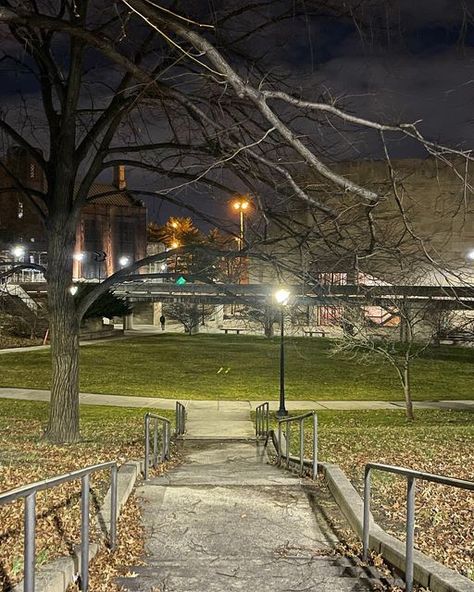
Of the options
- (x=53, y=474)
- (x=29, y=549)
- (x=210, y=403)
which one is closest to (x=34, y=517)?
(x=29, y=549)

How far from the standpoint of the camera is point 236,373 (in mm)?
38000

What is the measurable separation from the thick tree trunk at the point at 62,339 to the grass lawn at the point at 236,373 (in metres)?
13.3

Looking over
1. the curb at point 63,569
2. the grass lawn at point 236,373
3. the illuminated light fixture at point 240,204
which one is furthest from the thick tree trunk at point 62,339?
the grass lawn at point 236,373

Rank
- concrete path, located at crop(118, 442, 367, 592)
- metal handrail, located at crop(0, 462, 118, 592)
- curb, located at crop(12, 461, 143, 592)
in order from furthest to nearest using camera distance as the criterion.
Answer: concrete path, located at crop(118, 442, 367, 592) → curb, located at crop(12, 461, 143, 592) → metal handrail, located at crop(0, 462, 118, 592)

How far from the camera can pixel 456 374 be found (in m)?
39.4

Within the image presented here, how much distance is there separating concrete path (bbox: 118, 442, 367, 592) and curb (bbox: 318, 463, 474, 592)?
0.35 meters

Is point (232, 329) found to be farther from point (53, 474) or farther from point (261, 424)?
point (53, 474)

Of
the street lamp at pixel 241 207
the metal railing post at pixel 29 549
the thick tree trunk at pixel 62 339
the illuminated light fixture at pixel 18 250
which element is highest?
the illuminated light fixture at pixel 18 250

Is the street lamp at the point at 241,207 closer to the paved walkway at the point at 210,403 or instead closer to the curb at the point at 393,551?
the curb at the point at 393,551

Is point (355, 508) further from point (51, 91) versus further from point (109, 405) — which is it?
point (109, 405)

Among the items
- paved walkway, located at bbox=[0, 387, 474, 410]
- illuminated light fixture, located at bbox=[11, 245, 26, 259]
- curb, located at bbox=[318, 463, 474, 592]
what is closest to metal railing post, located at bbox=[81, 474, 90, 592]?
curb, located at bbox=[318, 463, 474, 592]

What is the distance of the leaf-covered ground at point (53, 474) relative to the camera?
591 cm

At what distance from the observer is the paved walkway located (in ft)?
86.3

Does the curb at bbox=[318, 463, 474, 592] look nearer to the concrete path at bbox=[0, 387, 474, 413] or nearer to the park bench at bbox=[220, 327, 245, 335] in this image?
the concrete path at bbox=[0, 387, 474, 413]
